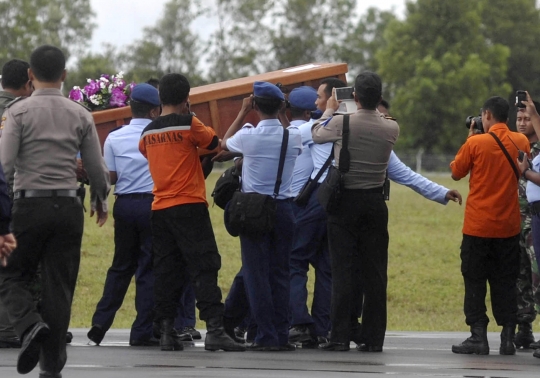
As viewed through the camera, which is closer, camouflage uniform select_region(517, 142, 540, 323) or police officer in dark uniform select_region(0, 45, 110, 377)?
police officer in dark uniform select_region(0, 45, 110, 377)

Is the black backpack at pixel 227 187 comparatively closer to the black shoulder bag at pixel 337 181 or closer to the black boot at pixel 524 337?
the black shoulder bag at pixel 337 181

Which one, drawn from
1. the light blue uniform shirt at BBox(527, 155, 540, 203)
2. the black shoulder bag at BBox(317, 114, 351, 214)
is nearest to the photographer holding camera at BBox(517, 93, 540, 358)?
the light blue uniform shirt at BBox(527, 155, 540, 203)

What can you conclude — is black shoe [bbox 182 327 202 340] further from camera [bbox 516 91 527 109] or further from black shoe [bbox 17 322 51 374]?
black shoe [bbox 17 322 51 374]

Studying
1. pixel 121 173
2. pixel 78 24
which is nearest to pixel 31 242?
pixel 121 173

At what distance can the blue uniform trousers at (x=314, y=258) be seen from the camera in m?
10.6

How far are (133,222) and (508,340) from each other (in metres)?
3.07

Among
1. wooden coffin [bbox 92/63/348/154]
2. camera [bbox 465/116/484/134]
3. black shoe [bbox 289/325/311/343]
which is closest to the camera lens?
camera [bbox 465/116/484/134]

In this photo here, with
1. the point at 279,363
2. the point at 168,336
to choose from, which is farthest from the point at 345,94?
the point at 168,336

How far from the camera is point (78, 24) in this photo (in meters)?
105

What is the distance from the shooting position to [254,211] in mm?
9648

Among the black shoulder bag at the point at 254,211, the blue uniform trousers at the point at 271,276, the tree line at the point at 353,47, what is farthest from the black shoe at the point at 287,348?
the tree line at the point at 353,47

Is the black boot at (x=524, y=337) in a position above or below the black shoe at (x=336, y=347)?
above

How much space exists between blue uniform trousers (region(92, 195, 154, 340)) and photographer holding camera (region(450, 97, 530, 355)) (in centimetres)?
246

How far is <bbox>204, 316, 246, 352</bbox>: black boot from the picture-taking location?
973cm
